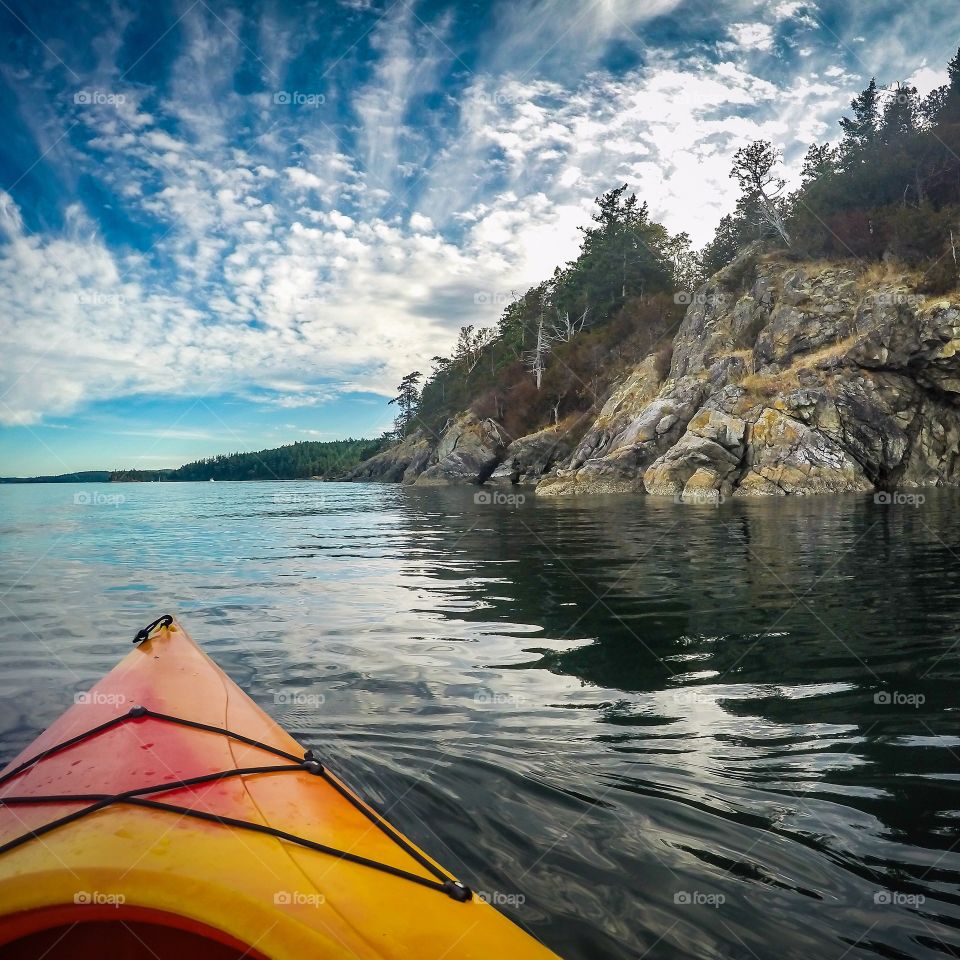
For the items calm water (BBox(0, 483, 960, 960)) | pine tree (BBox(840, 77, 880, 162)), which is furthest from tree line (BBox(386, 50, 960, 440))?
calm water (BBox(0, 483, 960, 960))

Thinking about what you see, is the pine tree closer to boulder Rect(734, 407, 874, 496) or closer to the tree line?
the tree line

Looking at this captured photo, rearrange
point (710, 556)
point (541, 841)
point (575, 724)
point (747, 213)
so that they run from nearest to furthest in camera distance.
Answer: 1. point (541, 841)
2. point (575, 724)
3. point (710, 556)
4. point (747, 213)

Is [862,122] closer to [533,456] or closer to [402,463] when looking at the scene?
[533,456]

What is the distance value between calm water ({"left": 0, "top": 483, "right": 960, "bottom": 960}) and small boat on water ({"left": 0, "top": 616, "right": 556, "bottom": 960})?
28.5 inches

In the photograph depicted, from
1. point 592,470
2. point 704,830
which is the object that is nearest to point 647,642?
point 704,830

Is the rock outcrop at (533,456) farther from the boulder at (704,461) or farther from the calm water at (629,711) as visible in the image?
the calm water at (629,711)

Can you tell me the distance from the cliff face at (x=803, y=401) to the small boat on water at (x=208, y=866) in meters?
28.7

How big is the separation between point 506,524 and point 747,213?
3933 centimetres

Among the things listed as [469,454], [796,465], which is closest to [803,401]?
[796,465]

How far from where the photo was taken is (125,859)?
1.94 meters

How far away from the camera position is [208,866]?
198cm

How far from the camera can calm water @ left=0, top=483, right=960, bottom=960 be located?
272 cm

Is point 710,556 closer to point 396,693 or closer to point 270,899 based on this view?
point 396,693

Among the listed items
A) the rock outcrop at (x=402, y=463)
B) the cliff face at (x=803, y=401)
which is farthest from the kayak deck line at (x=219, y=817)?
the rock outcrop at (x=402, y=463)
